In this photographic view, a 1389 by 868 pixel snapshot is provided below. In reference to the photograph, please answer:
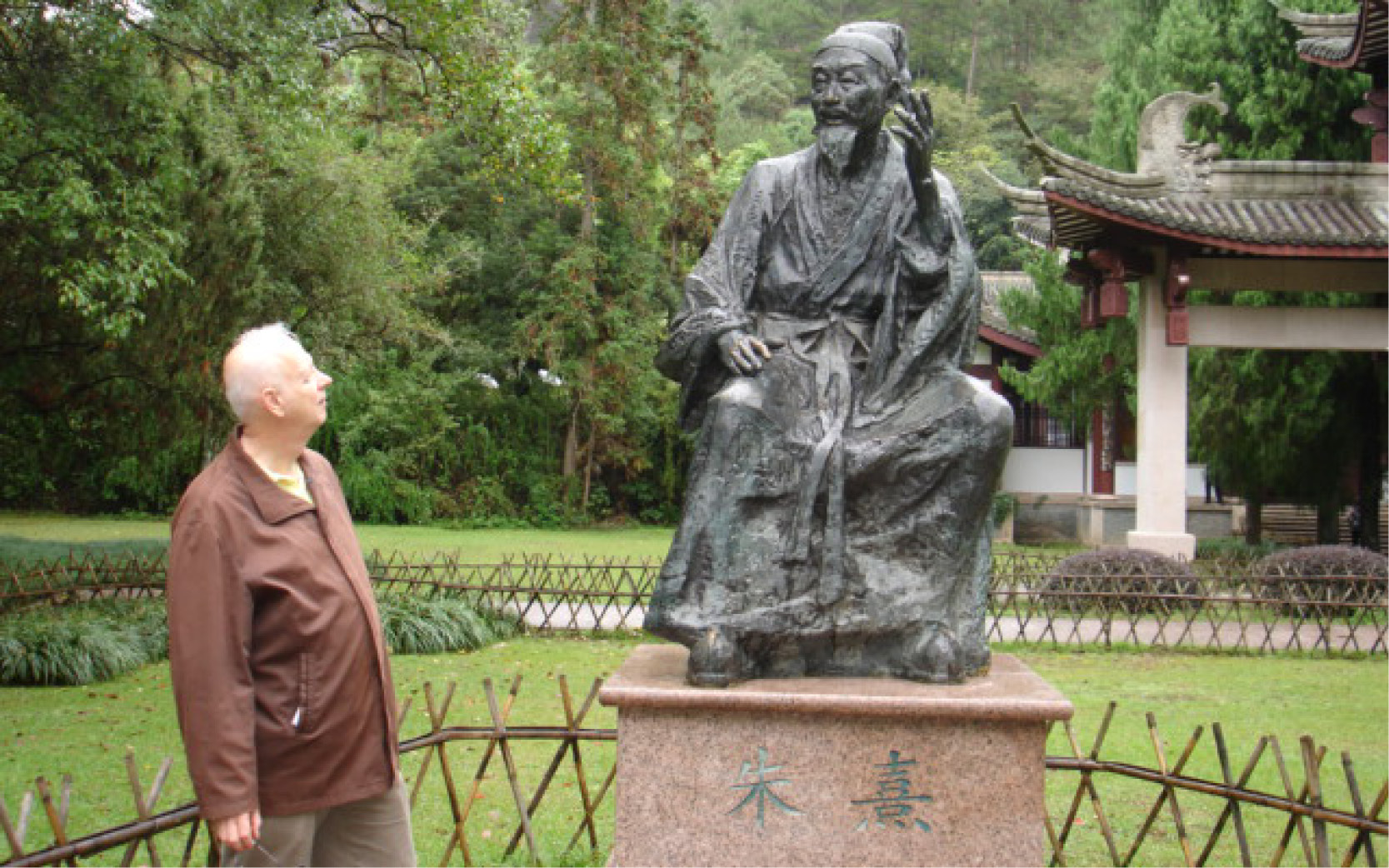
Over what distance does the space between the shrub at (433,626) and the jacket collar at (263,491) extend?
764 centimetres

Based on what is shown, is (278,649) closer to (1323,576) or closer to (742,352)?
(742,352)

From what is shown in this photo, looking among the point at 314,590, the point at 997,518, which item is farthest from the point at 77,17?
the point at 997,518

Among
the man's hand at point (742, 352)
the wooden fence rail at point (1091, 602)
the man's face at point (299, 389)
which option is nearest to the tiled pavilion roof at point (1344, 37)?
the wooden fence rail at point (1091, 602)

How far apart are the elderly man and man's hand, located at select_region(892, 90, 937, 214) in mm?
2388

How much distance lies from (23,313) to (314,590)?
9721 mm

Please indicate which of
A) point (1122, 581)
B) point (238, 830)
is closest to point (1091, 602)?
point (1122, 581)

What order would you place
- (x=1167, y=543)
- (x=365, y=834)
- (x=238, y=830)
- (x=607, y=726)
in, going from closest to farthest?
(x=238, y=830) → (x=365, y=834) → (x=607, y=726) → (x=1167, y=543)

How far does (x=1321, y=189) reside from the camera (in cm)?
1478

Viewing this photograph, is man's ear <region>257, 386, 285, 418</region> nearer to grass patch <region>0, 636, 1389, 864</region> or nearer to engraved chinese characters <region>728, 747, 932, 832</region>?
engraved chinese characters <region>728, 747, 932, 832</region>

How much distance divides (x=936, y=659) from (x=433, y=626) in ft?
23.4

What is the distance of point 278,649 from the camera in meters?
2.96

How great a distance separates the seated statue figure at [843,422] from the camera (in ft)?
14.8

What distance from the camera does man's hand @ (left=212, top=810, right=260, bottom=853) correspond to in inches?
111

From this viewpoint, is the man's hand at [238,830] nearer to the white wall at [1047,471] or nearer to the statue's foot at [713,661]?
the statue's foot at [713,661]
